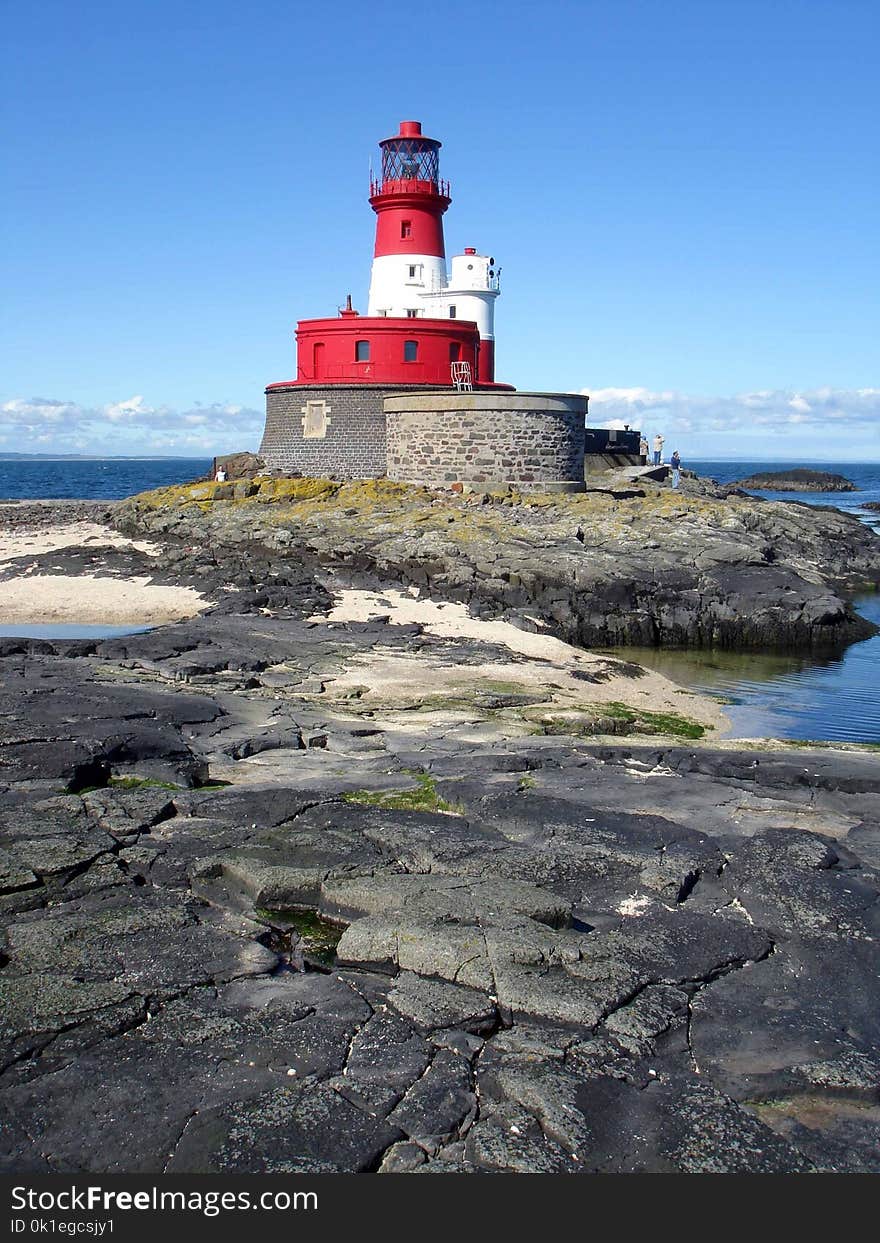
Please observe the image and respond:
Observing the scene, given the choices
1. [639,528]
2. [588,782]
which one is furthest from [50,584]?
[588,782]

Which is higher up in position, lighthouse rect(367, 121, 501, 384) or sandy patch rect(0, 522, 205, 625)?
lighthouse rect(367, 121, 501, 384)

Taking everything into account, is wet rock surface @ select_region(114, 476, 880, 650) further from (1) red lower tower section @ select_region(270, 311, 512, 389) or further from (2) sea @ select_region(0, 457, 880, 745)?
(1) red lower tower section @ select_region(270, 311, 512, 389)

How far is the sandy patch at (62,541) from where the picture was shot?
2719 centimetres

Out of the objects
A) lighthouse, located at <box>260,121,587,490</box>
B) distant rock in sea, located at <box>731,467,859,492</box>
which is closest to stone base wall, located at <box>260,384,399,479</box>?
lighthouse, located at <box>260,121,587,490</box>

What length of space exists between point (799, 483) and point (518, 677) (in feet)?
270

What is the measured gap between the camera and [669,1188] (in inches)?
164

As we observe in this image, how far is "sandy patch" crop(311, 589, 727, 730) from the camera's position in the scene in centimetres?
1395

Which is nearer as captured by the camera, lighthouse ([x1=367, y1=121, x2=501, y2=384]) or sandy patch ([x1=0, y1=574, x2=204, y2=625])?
sandy patch ([x1=0, y1=574, x2=204, y2=625])

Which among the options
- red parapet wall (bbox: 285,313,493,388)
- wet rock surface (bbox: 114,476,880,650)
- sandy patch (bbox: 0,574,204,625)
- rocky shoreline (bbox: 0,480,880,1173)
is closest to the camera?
rocky shoreline (bbox: 0,480,880,1173)

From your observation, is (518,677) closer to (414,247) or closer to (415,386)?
(415,386)

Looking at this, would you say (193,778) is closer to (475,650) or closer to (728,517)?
(475,650)

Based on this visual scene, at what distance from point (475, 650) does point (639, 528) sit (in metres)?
9.16

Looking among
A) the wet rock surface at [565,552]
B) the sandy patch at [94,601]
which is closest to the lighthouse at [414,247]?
the wet rock surface at [565,552]

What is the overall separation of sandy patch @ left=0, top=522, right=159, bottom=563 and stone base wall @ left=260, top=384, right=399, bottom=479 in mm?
5453
